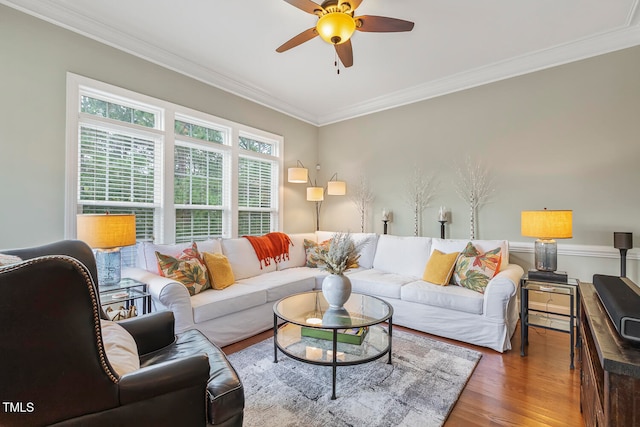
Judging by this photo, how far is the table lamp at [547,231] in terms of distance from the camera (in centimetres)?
261

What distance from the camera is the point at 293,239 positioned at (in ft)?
13.7

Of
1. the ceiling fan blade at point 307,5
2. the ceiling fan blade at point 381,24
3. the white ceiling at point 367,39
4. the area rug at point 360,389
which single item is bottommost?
the area rug at point 360,389

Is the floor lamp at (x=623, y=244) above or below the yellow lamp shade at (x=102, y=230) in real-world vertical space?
below

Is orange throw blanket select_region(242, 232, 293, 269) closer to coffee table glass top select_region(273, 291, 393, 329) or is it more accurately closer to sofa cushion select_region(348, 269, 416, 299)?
sofa cushion select_region(348, 269, 416, 299)

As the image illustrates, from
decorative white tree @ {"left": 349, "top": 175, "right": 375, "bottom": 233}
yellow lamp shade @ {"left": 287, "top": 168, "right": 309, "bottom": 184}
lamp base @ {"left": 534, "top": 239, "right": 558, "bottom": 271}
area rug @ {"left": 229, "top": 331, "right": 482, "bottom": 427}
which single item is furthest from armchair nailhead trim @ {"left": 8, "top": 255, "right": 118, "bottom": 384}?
decorative white tree @ {"left": 349, "top": 175, "right": 375, "bottom": 233}

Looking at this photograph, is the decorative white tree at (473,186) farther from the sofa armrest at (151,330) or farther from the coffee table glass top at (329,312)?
the sofa armrest at (151,330)

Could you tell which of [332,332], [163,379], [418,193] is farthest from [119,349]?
[418,193]

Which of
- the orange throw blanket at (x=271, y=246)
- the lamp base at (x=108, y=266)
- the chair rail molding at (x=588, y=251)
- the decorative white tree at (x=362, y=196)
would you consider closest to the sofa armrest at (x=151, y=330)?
the lamp base at (x=108, y=266)

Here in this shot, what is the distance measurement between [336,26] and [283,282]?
7.95 feet

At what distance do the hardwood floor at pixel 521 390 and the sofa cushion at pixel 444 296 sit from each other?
369mm

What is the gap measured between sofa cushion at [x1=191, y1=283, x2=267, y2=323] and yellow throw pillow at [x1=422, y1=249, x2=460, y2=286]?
176 centimetres

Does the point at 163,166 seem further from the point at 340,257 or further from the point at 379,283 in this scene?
the point at 379,283

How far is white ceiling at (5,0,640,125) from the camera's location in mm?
2500

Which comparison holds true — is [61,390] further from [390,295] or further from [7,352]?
→ [390,295]
